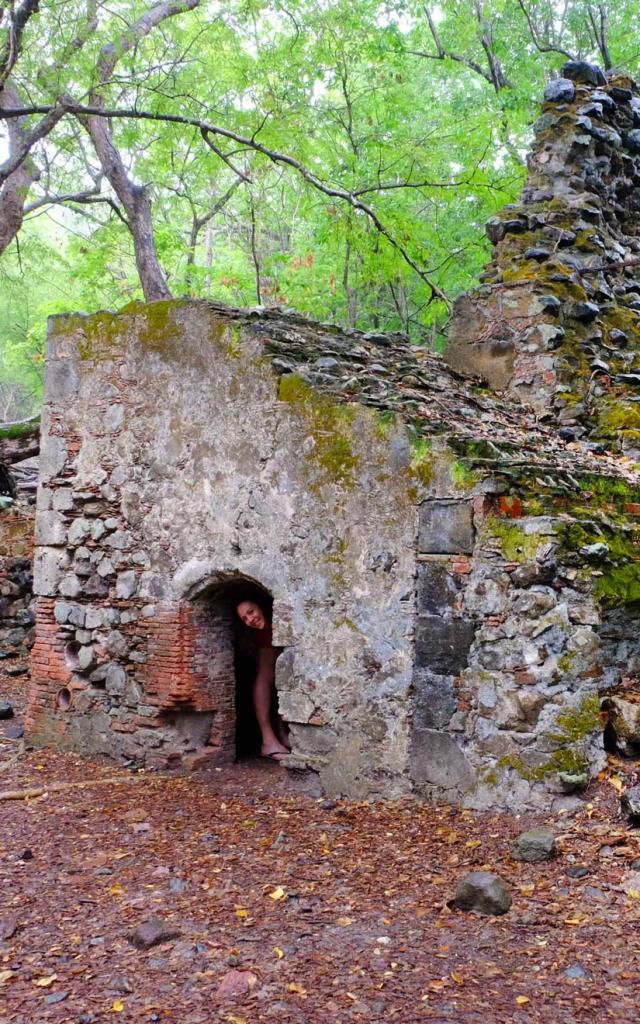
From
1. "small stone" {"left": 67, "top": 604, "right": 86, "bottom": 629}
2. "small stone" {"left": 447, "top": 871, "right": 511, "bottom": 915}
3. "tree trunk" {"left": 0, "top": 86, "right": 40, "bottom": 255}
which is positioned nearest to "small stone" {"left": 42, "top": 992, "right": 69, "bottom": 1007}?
"small stone" {"left": 447, "top": 871, "right": 511, "bottom": 915}

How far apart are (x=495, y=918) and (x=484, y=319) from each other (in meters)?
5.56

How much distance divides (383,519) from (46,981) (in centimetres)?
325

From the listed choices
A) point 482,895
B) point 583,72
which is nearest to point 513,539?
point 482,895

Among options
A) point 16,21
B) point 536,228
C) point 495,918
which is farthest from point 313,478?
point 16,21

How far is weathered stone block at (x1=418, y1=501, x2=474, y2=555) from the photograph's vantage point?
5637 millimetres

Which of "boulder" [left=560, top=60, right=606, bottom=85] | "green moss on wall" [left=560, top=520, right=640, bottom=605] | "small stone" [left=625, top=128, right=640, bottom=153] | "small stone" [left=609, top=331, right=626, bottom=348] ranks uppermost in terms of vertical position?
"boulder" [left=560, top=60, right=606, bottom=85]

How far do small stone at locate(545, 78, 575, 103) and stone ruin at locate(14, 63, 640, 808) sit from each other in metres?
0.06

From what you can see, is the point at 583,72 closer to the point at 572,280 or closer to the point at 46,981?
the point at 572,280

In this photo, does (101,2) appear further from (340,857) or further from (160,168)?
(340,857)

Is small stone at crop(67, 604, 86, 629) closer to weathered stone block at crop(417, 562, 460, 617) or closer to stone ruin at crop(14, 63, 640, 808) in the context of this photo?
stone ruin at crop(14, 63, 640, 808)

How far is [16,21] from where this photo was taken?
8055mm

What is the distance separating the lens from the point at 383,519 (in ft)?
19.5

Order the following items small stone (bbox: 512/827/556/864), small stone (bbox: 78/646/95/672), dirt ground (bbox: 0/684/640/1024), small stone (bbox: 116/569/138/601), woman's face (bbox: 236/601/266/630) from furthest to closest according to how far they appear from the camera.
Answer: small stone (bbox: 78/646/95/672), small stone (bbox: 116/569/138/601), woman's face (bbox: 236/601/266/630), small stone (bbox: 512/827/556/864), dirt ground (bbox: 0/684/640/1024)

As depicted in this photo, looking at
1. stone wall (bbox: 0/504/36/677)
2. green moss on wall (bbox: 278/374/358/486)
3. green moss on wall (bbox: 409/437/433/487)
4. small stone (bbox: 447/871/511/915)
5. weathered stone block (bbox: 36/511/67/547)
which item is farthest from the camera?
stone wall (bbox: 0/504/36/677)
